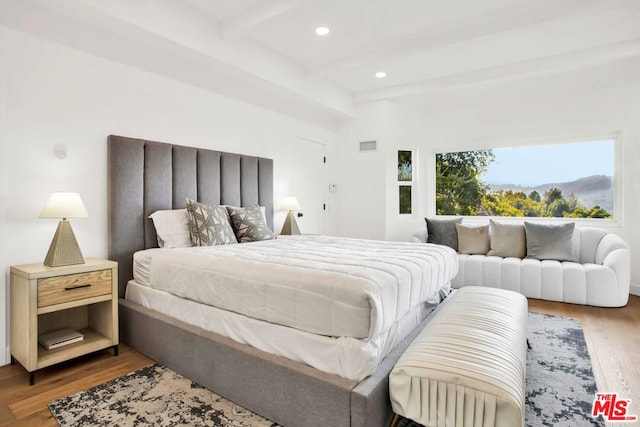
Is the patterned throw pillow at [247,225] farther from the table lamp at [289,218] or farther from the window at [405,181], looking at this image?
the window at [405,181]

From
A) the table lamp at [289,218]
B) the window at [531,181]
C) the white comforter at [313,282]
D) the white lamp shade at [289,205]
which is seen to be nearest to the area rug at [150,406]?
the white comforter at [313,282]

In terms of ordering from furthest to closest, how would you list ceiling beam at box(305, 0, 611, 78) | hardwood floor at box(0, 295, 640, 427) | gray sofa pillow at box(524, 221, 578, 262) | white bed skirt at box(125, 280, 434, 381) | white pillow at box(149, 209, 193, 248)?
gray sofa pillow at box(524, 221, 578, 262)
white pillow at box(149, 209, 193, 248)
ceiling beam at box(305, 0, 611, 78)
hardwood floor at box(0, 295, 640, 427)
white bed skirt at box(125, 280, 434, 381)

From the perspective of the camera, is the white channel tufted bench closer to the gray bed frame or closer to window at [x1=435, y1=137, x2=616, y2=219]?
the gray bed frame

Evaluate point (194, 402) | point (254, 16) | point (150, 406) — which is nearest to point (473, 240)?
point (254, 16)

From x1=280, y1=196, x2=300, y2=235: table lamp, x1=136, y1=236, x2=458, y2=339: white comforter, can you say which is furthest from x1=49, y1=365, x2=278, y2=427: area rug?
x1=280, y1=196, x2=300, y2=235: table lamp

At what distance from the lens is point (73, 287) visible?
7.61ft

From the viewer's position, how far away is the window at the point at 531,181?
450 cm

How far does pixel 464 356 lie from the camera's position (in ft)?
4.98

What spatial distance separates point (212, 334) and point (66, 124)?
2.02m

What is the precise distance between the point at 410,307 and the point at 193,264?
141 cm

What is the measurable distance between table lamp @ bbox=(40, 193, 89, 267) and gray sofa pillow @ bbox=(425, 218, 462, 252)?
4.05 meters

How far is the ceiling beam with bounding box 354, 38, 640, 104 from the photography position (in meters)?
3.58

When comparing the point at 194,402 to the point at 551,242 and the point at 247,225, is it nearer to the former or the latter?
the point at 247,225

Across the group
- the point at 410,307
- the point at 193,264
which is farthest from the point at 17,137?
the point at 410,307
